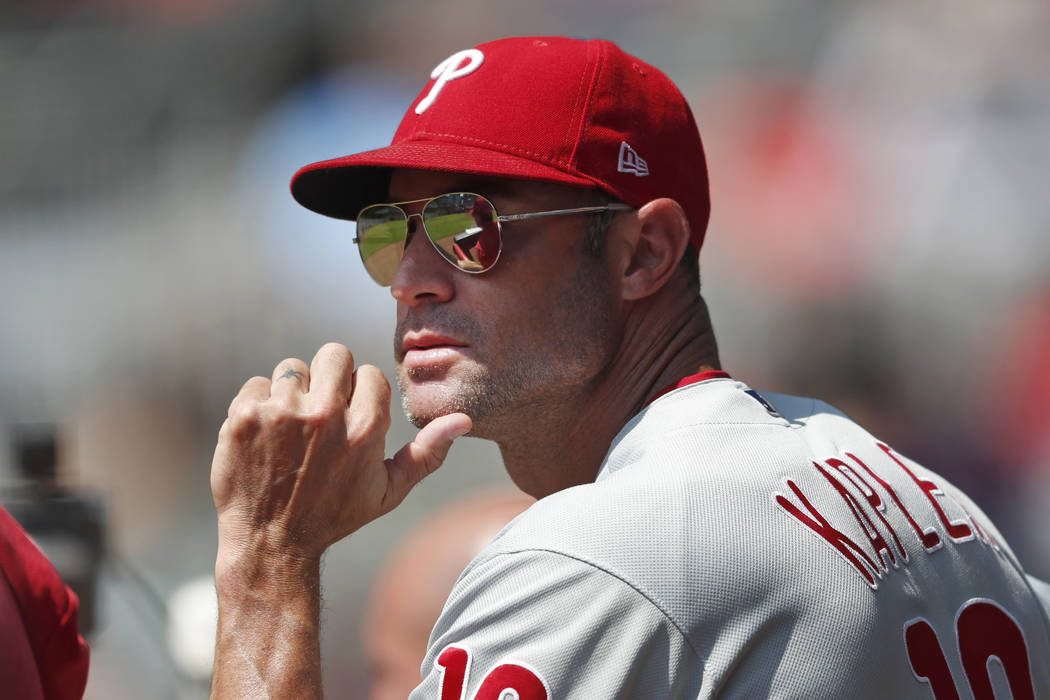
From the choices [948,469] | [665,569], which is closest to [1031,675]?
[665,569]

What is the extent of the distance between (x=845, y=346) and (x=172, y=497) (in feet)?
9.73

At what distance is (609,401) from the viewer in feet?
5.91

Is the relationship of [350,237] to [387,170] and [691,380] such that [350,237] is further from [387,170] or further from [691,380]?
[691,380]

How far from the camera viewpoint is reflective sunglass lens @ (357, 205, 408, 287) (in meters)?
1.87

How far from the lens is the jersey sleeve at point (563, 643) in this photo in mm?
1120

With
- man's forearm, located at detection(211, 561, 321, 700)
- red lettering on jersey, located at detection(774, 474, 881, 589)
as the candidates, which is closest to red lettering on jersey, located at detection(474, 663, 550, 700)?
man's forearm, located at detection(211, 561, 321, 700)

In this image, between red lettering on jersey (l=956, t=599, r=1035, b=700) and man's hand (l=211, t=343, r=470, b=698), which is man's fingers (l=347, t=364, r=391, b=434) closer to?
man's hand (l=211, t=343, r=470, b=698)

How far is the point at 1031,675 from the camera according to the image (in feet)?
4.83

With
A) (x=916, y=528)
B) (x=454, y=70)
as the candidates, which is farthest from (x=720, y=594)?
(x=454, y=70)

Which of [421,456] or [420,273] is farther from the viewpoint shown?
[420,273]

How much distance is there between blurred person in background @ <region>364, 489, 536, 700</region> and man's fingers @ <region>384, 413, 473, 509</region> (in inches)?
59.9

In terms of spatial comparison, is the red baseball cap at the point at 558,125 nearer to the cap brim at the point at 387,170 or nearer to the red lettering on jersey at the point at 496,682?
the cap brim at the point at 387,170

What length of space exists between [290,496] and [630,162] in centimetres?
84

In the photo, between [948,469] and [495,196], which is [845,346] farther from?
[495,196]
